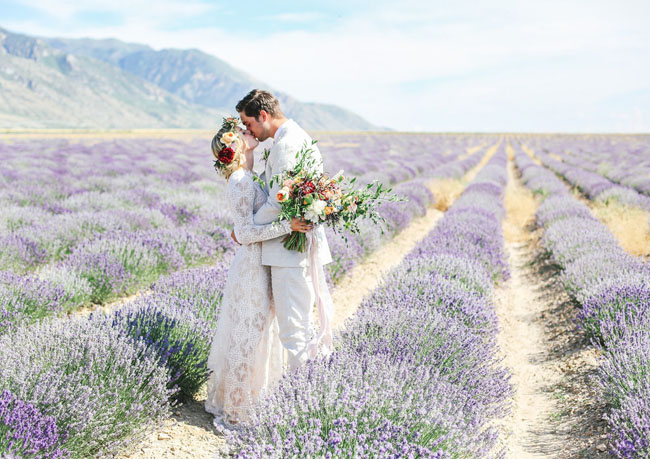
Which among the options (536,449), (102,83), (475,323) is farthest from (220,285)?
(102,83)

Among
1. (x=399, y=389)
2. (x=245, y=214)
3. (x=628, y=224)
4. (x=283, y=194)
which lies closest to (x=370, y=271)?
(x=245, y=214)

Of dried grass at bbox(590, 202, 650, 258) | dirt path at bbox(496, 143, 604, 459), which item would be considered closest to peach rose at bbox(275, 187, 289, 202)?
dirt path at bbox(496, 143, 604, 459)

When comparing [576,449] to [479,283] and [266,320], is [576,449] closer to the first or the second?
[479,283]

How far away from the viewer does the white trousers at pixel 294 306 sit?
2.59 metres

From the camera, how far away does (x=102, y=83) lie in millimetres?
173250

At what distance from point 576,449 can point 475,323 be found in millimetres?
937

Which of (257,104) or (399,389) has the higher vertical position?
(257,104)

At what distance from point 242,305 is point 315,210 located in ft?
2.36

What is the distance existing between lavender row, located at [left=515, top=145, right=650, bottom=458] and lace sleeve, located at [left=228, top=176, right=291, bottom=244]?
1837mm

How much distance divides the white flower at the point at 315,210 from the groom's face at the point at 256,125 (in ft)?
1.70

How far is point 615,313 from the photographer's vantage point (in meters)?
3.63

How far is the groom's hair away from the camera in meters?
2.49

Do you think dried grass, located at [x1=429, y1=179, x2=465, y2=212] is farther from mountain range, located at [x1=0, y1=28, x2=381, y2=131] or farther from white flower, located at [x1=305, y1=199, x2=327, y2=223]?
mountain range, located at [x1=0, y1=28, x2=381, y2=131]

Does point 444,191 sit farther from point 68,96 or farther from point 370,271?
point 68,96
